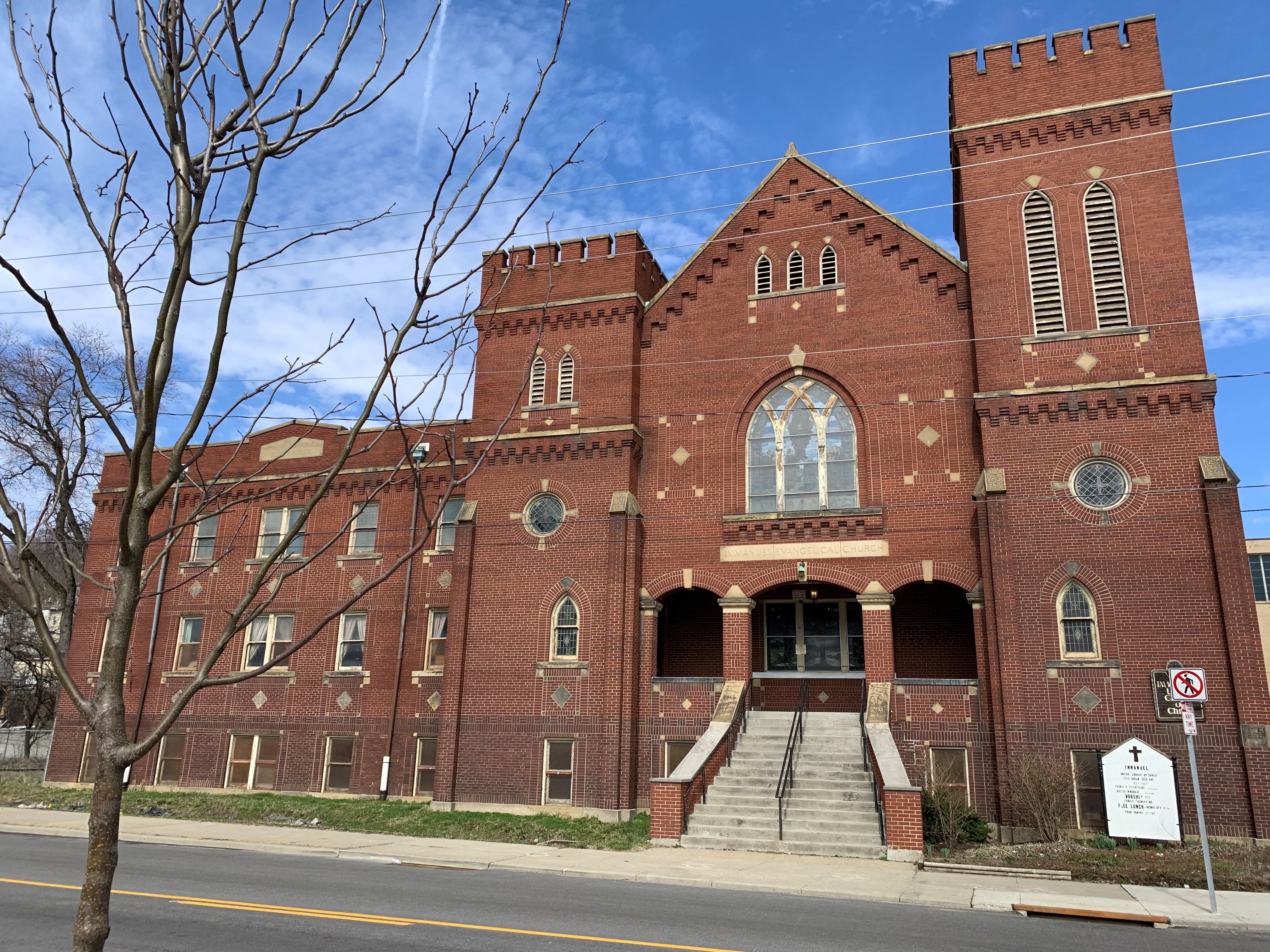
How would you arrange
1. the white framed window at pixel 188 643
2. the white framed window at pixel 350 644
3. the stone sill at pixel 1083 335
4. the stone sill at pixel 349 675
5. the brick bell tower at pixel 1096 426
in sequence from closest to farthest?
the brick bell tower at pixel 1096 426 → the stone sill at pixel 1083 335 → the stone sill at pixel 349 675 → the white framed window at pixel 350 644 → the white framed window at pixel 188 643

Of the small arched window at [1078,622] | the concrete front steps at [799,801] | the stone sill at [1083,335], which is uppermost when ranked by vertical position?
the stone sill at [1083,335]

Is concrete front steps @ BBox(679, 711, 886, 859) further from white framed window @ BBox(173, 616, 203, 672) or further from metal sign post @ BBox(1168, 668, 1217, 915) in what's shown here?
white framed window @ BBox(173, 616, 203, 672)

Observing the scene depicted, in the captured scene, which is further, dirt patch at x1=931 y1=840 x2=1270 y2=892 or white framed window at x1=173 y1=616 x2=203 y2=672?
white framed window at x1=173 y1=616 x2=203 y2=672

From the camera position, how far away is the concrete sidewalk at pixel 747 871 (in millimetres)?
12211

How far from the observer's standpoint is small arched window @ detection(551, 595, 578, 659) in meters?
22.1

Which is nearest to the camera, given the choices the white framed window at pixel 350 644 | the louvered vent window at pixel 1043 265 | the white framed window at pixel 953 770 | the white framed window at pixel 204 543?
the white framed window at pixel 953 770

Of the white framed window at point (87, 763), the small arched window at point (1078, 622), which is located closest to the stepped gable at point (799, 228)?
the small arched window at point (1078, 622)

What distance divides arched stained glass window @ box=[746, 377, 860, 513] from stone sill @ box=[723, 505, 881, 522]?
19cm

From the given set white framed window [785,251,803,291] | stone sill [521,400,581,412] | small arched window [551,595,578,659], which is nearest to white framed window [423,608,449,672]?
small arched window [551,595,578,659]

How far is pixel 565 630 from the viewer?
73.0 ft

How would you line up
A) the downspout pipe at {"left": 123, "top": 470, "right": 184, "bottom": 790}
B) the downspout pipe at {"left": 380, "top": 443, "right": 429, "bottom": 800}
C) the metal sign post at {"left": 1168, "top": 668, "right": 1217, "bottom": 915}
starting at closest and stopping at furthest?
the metal sign post at {"left": 1168, "top": 668, "right": 1217, "bottom": 915}
the downspout pipe at {"left": 380, "top": 443, "right": 429, "bottom": 800}
the downspout pipe at {"left": 123, "top": 470, "right": 184, "bottom": 790}

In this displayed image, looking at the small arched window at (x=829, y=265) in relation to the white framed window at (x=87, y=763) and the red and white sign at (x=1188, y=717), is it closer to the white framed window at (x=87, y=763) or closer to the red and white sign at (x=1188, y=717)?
the red and white sign at (x=1188, y=717)

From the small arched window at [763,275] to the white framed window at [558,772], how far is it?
11.7m

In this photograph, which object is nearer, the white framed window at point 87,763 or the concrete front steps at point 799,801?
the concrete front steps at point 799,801
